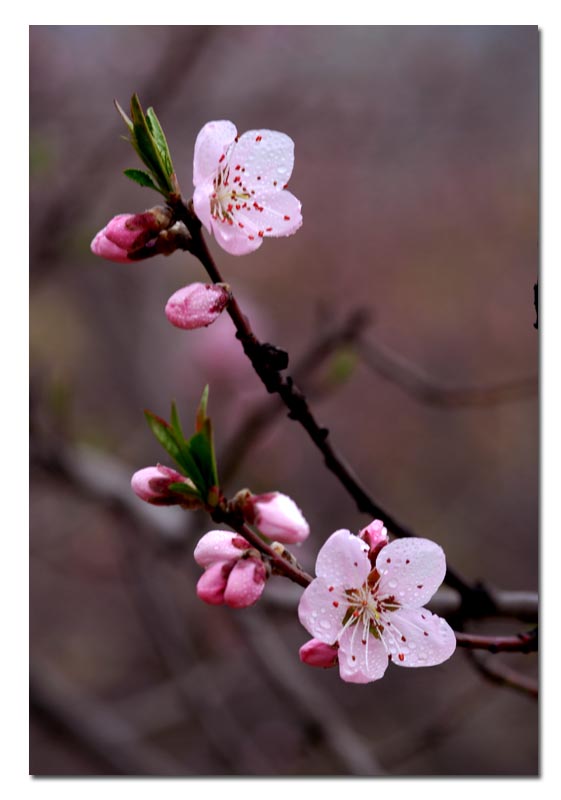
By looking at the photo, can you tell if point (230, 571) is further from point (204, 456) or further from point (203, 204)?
point (203, 204)

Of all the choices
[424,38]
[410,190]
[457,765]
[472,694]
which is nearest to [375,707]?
[457,765]

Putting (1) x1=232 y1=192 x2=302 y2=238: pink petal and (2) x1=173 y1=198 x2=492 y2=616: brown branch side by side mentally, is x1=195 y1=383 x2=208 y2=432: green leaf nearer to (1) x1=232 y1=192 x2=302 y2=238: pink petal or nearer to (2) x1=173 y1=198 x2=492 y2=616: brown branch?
(2) x1=173 y1=198 x2=492 y2=616: brown branch

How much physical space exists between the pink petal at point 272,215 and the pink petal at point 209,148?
54mm

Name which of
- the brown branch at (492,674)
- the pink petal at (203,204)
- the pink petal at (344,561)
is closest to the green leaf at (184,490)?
the pink petal at (344,561)

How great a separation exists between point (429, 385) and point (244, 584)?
77 cm

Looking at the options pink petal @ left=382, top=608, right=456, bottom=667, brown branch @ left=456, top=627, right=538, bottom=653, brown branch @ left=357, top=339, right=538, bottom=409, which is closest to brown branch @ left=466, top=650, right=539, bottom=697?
brown branch @ left=456, top=627, right=538, bottom=653

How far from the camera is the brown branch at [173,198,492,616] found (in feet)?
2.05

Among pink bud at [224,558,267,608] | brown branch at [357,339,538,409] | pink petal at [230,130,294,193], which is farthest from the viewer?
brown branch at [357,339,538,409]

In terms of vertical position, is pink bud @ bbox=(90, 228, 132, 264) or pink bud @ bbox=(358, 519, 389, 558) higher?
pink bud @ bbox=(90, 228, 132, 264)

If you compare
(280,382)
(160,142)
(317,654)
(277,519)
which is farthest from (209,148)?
(317,654)

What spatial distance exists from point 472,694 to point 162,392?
1139 mm

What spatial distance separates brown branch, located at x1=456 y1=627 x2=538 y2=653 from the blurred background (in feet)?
2.00

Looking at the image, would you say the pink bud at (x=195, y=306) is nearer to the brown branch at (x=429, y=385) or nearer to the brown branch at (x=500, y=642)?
the brown branch at (x=500, y=642)

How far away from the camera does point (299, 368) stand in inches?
52.9
